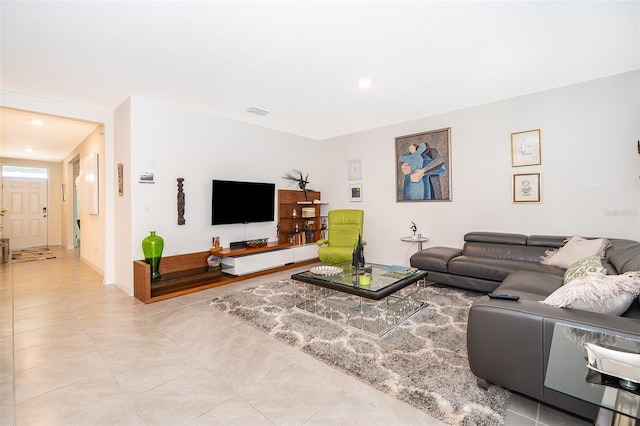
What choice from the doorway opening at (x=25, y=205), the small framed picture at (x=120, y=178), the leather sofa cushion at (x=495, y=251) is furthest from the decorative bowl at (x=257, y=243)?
the doorway opening at (x=25, y=205)

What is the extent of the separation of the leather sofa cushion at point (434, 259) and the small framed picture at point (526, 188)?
1095 millimetres

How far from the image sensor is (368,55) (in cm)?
280

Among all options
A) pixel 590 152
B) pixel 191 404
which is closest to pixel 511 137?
pixel 590 152

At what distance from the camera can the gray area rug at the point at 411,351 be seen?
1668 millimetres

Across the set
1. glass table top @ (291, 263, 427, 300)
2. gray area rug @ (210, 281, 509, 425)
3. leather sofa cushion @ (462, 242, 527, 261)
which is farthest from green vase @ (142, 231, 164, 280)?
leather sofa cushion @ (462, 242, 527, 261)

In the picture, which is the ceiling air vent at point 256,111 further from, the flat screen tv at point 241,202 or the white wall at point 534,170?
the white wall at point 534,170

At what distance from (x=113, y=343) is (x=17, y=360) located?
0.61 meters

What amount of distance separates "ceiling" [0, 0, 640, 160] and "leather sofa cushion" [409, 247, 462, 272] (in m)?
2.18

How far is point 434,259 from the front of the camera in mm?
3879

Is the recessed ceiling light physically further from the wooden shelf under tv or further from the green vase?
the green vase

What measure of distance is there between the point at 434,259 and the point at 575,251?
4.79 ft

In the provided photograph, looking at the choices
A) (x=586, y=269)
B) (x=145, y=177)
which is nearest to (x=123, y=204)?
(x=145, y=177)

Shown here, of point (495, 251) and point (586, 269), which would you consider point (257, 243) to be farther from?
point (586, 269)

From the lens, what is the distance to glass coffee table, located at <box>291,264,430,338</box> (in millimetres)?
2666
